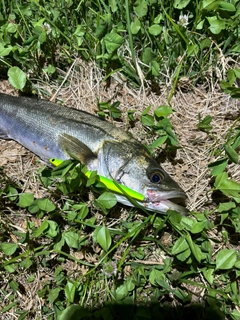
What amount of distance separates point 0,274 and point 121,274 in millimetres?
1037

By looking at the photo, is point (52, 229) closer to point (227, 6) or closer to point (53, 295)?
point (53, 295)

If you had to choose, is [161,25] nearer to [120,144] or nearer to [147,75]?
[147,75]

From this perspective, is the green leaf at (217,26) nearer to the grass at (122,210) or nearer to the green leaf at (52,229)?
the grass at (122,210)

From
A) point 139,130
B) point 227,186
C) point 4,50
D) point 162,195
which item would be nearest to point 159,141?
point 139,130

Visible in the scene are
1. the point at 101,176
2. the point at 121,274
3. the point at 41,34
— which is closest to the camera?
the point at 101,176

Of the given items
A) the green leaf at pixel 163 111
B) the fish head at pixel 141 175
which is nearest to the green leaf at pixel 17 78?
the fish head at pixel 141 175

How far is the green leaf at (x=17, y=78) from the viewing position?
11.6 feet

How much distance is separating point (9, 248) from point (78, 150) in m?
0.97

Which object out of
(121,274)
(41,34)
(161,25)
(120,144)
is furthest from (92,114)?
(121,274)

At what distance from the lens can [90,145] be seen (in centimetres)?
331

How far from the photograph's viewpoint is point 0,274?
3.47 meters

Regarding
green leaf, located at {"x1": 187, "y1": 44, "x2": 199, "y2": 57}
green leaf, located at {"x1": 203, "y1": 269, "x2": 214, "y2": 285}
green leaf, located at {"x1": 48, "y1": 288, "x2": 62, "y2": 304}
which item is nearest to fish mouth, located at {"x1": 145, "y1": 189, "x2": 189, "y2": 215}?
green leaf, located at {"x1": 203, "y1": 269, "x2": 214, "y2": 285}

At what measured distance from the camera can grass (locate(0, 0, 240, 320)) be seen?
3229mm

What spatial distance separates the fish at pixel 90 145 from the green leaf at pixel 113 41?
62 cm
